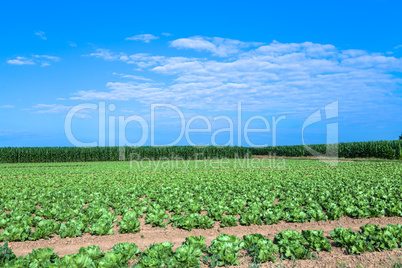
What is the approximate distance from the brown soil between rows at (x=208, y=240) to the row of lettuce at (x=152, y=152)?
40.4 m

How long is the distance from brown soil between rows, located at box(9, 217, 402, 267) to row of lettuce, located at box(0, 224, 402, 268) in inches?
8.7

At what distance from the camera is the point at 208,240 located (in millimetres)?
7043

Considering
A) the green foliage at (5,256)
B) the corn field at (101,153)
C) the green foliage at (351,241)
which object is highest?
the green foliage at (5,256)

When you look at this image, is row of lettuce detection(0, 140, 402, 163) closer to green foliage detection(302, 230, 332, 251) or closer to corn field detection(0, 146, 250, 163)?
corn field detection(0, 146, 250, 163)

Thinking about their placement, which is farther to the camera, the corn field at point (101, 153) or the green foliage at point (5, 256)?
the corn field at point (101, 153)

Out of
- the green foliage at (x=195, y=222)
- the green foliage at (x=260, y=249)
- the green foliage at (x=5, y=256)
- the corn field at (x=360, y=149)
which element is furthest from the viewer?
the corn field at (x=360, y=149)

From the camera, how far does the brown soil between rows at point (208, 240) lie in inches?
221

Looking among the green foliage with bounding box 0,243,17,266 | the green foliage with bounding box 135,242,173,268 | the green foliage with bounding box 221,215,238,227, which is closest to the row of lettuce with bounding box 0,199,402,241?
the green foliage with bounding box 221,215,238,227

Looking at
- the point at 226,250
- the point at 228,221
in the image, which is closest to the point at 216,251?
the point at 226,250

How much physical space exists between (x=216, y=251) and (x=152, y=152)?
49.4 meters

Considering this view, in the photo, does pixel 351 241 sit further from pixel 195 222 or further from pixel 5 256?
pixel 5 256

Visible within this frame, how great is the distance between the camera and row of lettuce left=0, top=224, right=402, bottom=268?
16.5 feet

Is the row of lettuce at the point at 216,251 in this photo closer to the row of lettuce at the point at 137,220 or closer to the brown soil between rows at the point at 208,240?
the brown soil between rows at the point at 208,240

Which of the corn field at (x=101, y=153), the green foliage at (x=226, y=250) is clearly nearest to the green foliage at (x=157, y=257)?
the green foliage at (x=226, y=250)
